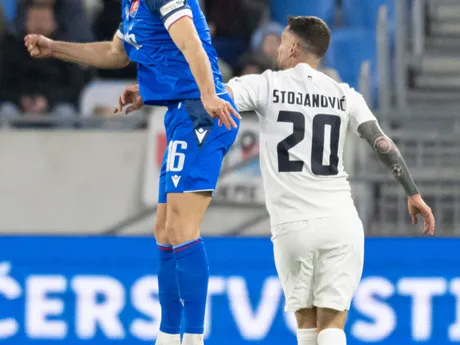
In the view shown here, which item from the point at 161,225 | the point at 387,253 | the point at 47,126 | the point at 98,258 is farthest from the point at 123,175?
the point at 161,225

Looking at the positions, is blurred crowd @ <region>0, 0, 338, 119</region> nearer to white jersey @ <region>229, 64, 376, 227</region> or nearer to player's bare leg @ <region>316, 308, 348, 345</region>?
white jersey @ <region>229, 64, 376, 227</region>

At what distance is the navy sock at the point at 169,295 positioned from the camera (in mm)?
5004

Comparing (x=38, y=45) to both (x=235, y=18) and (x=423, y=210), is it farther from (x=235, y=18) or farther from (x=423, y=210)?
(x=235, y=18)

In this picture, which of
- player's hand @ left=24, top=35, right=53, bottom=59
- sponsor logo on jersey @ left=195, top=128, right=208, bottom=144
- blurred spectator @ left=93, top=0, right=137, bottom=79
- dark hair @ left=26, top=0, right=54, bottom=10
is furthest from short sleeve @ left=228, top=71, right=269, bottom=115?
dark hair @ left=26, top=0, right=54, bottom=10

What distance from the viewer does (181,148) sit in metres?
4.85

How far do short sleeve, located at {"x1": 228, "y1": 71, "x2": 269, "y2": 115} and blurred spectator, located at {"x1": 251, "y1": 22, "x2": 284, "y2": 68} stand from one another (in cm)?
414

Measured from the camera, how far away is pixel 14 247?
6953mm

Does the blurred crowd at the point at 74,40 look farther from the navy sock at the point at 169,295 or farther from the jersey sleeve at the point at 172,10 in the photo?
the jersey sleeve at the point at 172,10

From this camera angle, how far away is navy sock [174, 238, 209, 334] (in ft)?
15.7

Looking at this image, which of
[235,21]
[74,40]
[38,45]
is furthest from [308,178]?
[74,40]

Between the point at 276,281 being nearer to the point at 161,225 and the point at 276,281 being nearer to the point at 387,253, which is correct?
the point at 387,253

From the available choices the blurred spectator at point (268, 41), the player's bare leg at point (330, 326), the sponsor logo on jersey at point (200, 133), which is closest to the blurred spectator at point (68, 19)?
the blurred spectator at point (268, 41)

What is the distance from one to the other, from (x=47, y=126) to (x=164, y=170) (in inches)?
185

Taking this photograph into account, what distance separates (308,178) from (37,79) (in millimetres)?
5376
